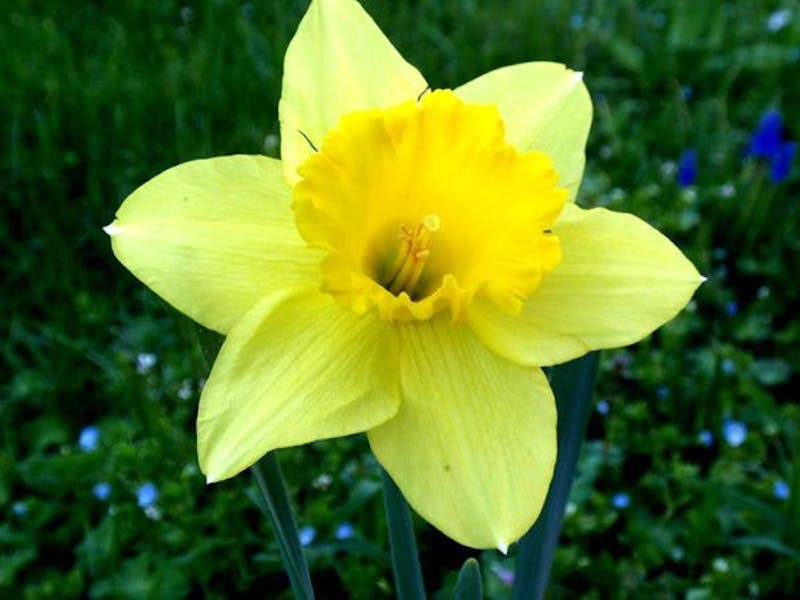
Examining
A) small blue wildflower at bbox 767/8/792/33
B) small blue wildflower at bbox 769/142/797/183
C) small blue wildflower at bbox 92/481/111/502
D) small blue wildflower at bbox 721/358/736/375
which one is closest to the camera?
small blue wildflower at bbox 92/481/111/502

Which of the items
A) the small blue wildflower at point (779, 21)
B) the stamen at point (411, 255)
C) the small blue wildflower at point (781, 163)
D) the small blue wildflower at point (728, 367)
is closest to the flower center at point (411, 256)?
the stamen at point (411, 255)

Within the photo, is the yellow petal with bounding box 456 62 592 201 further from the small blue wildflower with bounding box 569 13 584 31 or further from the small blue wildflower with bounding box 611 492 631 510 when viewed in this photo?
the small blue wildflower with bounding box 569 13 584 31

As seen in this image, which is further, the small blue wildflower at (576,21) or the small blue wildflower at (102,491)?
the small blue wildflower at (576,21)

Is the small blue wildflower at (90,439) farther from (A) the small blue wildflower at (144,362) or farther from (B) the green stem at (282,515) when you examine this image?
(B) the green stem at (282,515)

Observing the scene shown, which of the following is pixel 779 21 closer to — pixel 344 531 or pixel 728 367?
pixel 728 367

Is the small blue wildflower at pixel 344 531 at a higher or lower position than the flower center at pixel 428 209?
lower

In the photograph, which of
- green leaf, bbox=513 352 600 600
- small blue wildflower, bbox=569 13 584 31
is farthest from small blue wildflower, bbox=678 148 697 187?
green leaf, bbox=513 352 600 600
